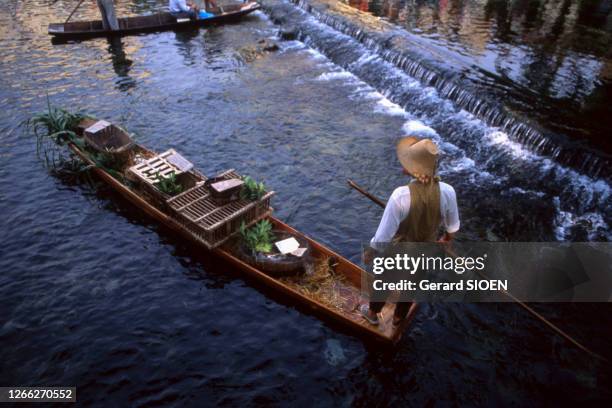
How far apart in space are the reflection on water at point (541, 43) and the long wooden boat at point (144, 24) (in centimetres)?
777

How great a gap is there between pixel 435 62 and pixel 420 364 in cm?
1371

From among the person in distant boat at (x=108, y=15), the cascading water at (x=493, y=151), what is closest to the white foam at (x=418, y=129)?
the cascading water at (x=493, y=151)

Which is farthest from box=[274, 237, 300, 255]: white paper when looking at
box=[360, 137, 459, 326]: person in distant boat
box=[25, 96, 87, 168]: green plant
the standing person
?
the standing person

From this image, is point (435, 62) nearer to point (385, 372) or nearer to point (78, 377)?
point (385, 372)

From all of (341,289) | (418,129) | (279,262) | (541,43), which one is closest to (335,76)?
(418,129)

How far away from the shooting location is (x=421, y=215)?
5.37 meters

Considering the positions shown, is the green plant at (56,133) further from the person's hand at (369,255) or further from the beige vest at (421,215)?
the beige vest at (421,215)

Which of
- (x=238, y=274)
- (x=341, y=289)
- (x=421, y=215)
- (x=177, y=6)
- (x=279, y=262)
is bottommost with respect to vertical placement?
(x=238, y=274)

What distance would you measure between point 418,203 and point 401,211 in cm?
23

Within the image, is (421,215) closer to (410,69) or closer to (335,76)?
(410,69)

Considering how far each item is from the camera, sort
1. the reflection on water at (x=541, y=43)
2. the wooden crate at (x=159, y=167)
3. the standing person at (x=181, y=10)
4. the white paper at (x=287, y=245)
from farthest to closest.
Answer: the standing person at (x=181, y=10), the reflection on water at (x=541, y=43), the wooden crate at (x=159, y=167), the white paper at (x=287, y=245)

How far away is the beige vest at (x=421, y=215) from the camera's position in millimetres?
5254

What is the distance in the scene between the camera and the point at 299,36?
24.3 meters

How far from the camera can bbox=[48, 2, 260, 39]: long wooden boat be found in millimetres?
22016
